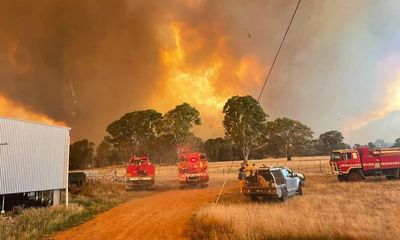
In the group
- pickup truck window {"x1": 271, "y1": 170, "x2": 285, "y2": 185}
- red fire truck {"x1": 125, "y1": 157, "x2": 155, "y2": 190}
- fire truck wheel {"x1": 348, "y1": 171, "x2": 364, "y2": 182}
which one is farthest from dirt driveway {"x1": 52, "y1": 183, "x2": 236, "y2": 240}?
fire truck wheel {"x1": 348, "y1": 171, "x2": 364, "y2": 182}

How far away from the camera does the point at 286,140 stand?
9906 centimetres

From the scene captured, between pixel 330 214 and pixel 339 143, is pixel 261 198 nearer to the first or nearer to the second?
pixel 330 214

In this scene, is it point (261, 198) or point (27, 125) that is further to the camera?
point (27, 125)

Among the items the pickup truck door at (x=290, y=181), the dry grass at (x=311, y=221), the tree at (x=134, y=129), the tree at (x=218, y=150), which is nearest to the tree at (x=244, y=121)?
the tree at (x=134, y=129)

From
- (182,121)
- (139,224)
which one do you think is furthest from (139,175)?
(182,121)

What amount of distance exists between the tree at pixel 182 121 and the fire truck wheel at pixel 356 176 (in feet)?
157

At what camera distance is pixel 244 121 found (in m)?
69.4

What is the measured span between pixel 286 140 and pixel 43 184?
261 feet

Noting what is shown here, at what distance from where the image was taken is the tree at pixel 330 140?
344ft

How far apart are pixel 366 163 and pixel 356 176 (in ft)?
5.44

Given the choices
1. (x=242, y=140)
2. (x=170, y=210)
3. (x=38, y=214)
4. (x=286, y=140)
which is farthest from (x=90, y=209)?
(x=286, y=140)

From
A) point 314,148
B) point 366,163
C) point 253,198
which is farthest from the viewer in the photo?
→ point 314,148

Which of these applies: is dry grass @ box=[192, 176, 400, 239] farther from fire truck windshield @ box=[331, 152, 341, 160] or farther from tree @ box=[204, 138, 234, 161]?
tree @ box=[204, 138, 234, 161]

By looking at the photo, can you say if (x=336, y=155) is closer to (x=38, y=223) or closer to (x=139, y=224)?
(x=139, y=224)
